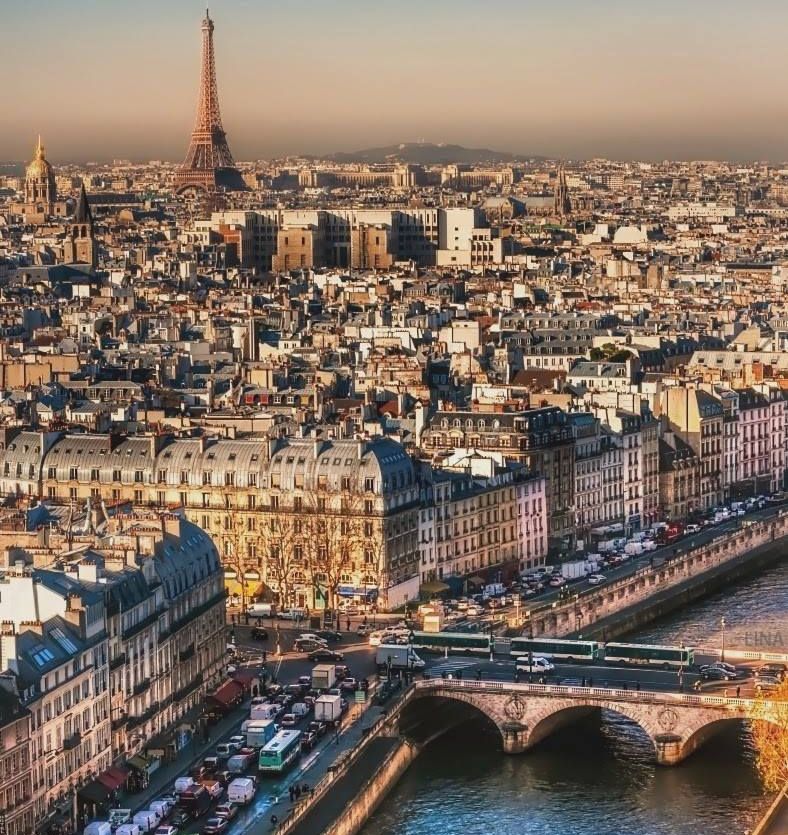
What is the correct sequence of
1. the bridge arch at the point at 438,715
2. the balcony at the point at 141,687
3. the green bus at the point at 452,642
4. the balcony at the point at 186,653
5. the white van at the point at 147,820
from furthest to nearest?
the green bus at the point at 452,642
the bridge arch at the point at 438,715
the balcony at the point at 186,653
the balcony at the point at 141,687
the white van at the point at 147,820

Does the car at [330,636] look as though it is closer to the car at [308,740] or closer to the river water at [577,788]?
the river water at [577,788]

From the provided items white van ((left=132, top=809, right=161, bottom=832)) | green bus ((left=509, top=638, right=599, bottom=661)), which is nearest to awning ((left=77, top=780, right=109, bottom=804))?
white van ((left=132, top=809, right=161, bottom=832))

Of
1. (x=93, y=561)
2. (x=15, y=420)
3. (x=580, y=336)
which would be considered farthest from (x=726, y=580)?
(x=580, y=336)

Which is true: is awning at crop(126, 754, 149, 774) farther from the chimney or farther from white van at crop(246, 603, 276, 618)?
white van at crop(246, 603, 276, 618)

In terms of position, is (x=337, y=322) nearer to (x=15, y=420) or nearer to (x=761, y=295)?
(x=761, y=295)

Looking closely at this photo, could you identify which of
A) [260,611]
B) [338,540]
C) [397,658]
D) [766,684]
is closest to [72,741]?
[397,658]

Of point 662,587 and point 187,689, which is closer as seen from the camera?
point 187,689

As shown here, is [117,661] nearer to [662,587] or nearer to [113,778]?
[113,778]

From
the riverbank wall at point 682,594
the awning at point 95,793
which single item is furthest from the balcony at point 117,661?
the riverbank wall at point 682,594
